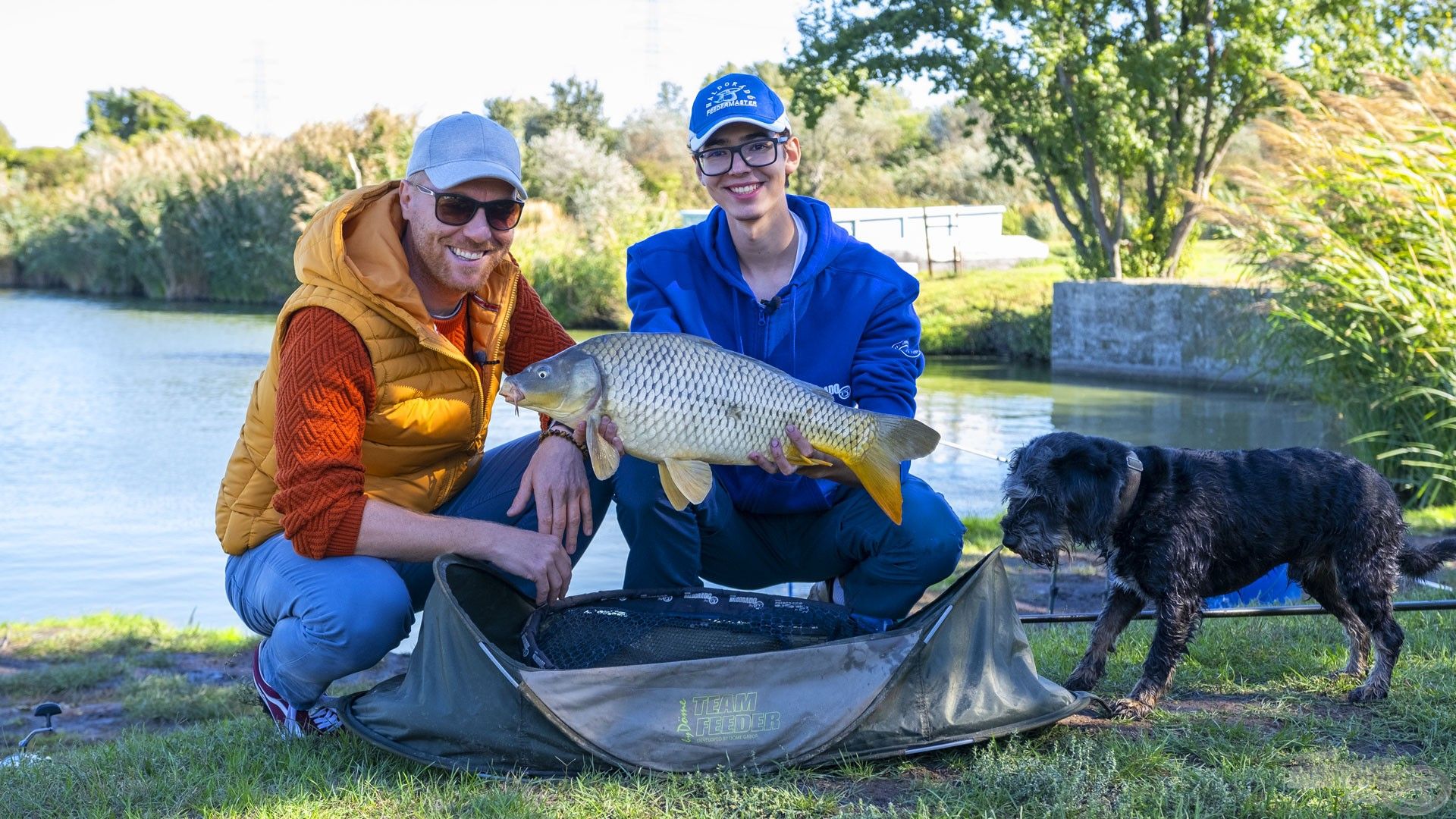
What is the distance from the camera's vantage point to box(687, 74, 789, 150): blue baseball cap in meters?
3.28

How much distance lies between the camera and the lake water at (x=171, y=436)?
6.77m

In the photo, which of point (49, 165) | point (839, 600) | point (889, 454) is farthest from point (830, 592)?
point (49, 165)

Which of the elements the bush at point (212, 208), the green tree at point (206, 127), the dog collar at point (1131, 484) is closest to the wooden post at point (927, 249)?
the bush at point (212, 208)

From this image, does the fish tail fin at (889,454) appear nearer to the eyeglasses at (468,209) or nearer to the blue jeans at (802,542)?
the blue jeans at (802,542)

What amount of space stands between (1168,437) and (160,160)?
25033mm

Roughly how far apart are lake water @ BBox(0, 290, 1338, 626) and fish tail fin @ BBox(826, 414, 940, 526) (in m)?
3.43

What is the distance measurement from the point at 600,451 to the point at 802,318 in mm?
908

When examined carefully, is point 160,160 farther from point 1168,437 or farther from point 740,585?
point 740,585

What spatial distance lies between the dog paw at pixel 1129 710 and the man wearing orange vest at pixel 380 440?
1.37 metres

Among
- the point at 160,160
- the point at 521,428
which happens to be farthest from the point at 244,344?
the point at 160,160

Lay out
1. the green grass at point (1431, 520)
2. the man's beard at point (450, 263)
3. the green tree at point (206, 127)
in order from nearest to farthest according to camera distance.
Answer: the man's beard at point (450, 263) → the green grass at point (1431, 520) → the green tree at point (206, 127)

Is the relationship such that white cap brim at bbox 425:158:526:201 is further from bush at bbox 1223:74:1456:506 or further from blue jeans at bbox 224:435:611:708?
bush at bbox 1223:74:1456:506

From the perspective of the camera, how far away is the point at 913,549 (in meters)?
3.27

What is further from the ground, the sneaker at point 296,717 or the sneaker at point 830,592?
the sneaker at point 830,592
